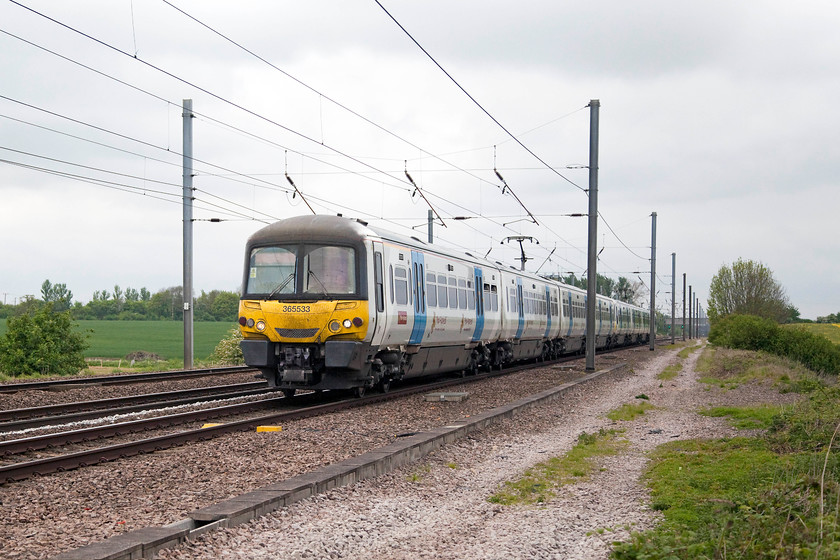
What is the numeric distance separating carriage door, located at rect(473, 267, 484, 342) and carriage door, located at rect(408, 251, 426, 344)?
4.79 meters

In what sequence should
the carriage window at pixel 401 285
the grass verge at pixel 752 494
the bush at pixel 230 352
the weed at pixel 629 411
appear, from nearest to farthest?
1. the grass verge at pixel 752 494
2. the weed at pixel 629 411
3. the carriage window at pixel 401 285
4. the bush at pixel 230 352

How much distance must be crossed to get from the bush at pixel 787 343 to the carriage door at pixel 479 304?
2265 centimetres

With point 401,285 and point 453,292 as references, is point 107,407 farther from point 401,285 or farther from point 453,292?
point 453,292

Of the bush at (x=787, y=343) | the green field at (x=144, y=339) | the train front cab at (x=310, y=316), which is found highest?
the train front cab at (x=310, y=316)

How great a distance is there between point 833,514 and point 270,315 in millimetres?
11263

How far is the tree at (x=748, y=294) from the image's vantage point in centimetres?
7419

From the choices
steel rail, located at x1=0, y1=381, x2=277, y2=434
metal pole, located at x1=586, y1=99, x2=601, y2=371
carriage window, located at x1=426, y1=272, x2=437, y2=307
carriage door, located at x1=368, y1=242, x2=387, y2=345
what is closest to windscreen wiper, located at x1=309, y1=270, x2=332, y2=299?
carriage door, located at x1=368, y1=242, x2=387, y2=345

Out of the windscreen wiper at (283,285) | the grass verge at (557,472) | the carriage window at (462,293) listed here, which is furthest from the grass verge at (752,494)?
the carriage window at (462,293)

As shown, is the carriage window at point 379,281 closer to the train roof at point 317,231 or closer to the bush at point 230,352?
the train roof at point 317,231

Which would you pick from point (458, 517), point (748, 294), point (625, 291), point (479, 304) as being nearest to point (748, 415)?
point (458, 517)

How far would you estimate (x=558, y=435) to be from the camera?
12.2 metres

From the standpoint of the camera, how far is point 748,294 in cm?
7644

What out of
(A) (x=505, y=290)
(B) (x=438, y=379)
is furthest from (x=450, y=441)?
(A) (x=505, y=290)

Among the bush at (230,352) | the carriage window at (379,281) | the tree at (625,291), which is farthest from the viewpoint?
the tree at (625,291)
